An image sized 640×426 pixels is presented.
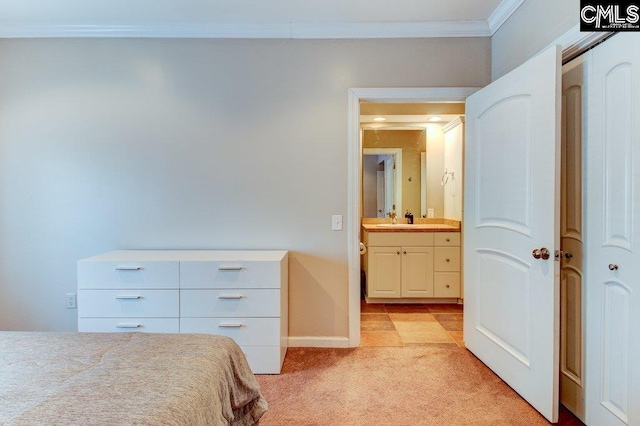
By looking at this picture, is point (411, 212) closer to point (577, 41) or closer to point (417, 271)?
point (417, 271)

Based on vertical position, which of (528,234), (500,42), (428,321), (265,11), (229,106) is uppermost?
(265,11)

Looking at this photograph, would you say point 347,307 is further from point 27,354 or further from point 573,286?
point 27,354

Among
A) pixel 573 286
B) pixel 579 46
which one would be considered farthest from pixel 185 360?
pixel 579 46

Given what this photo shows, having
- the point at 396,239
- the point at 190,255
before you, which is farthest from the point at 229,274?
the point at 396,239

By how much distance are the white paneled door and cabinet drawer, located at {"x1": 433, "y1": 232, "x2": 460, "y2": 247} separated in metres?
1.22

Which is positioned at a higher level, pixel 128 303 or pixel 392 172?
pixel 392 172

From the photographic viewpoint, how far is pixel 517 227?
6.32 ft

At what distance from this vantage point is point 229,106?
2.54 meters

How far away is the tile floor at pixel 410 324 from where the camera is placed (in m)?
2.74

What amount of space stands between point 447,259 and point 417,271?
1.18 feet

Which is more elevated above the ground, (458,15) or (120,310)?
(458,15)

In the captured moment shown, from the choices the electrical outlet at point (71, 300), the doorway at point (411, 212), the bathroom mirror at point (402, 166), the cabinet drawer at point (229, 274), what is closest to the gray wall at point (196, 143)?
the electrical outlet at point (71, 300)

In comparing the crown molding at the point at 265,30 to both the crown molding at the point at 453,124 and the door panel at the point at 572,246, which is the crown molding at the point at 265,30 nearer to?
the door panel at the point at 572,246

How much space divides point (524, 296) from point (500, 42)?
1784 mm
